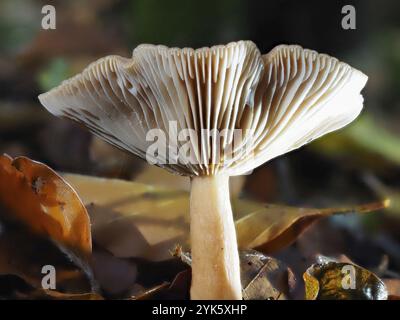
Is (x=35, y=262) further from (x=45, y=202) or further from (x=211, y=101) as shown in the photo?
(x=211, y=101)

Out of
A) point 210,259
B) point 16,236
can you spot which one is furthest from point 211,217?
point 16,236

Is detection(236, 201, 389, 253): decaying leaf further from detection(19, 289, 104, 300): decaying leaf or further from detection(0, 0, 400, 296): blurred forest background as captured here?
detection(19, 289, 104, 300): decaying leaf

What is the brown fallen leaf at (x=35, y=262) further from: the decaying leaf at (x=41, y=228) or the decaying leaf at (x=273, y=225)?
the decaying leaf at (x=273, y=225)

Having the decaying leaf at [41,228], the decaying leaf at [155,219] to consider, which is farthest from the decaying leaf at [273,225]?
the decaying leaf at [41,228]

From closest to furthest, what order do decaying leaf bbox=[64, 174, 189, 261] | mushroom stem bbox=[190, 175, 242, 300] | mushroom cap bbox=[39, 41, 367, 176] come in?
mushroom cap bbox=[39, 41, 367, 176], mushroom stem bbox=[190, 175, 242, 300], decaying leaf bbox=[64, 174, 189, 261]

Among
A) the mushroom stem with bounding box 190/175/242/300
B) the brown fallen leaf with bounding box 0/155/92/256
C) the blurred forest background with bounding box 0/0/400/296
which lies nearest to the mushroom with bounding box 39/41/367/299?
the mushroom stem with bounding box 190/175/242/300
